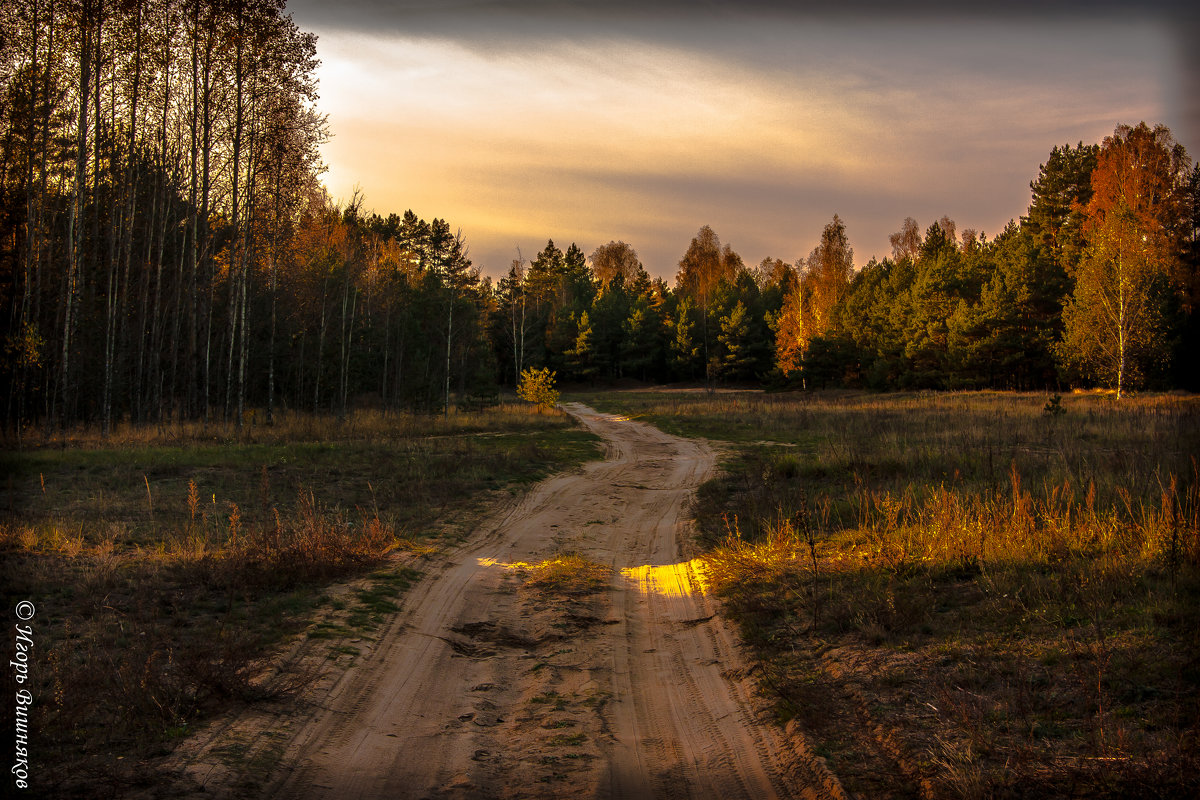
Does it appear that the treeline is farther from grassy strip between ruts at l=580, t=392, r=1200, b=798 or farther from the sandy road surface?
the sandy road surface

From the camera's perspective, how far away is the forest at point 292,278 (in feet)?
70.5

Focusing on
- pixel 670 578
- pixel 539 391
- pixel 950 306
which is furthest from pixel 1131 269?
pixel 670 578

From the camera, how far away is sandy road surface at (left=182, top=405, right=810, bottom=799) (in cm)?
392

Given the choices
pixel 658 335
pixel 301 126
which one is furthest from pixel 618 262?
pixel 301 126

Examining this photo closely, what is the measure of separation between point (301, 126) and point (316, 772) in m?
27.4

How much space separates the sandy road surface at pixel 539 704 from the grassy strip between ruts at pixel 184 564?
0.72 metres

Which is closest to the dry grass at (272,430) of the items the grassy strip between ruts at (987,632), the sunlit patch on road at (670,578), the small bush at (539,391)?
the small bush at (539,391)

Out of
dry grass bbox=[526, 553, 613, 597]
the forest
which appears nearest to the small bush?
the forest

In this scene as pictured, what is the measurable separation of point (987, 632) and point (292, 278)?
1358 inches

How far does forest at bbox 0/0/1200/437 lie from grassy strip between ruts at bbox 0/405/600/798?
28.3 ft

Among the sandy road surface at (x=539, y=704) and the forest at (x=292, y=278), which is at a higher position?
the forest at (x=292, y=278)

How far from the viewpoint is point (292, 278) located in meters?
33.0

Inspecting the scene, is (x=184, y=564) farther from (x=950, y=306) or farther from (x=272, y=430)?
(x=950, y=306)

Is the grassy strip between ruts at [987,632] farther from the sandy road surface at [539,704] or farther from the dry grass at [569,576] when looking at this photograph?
the dry grass at [569,576]
